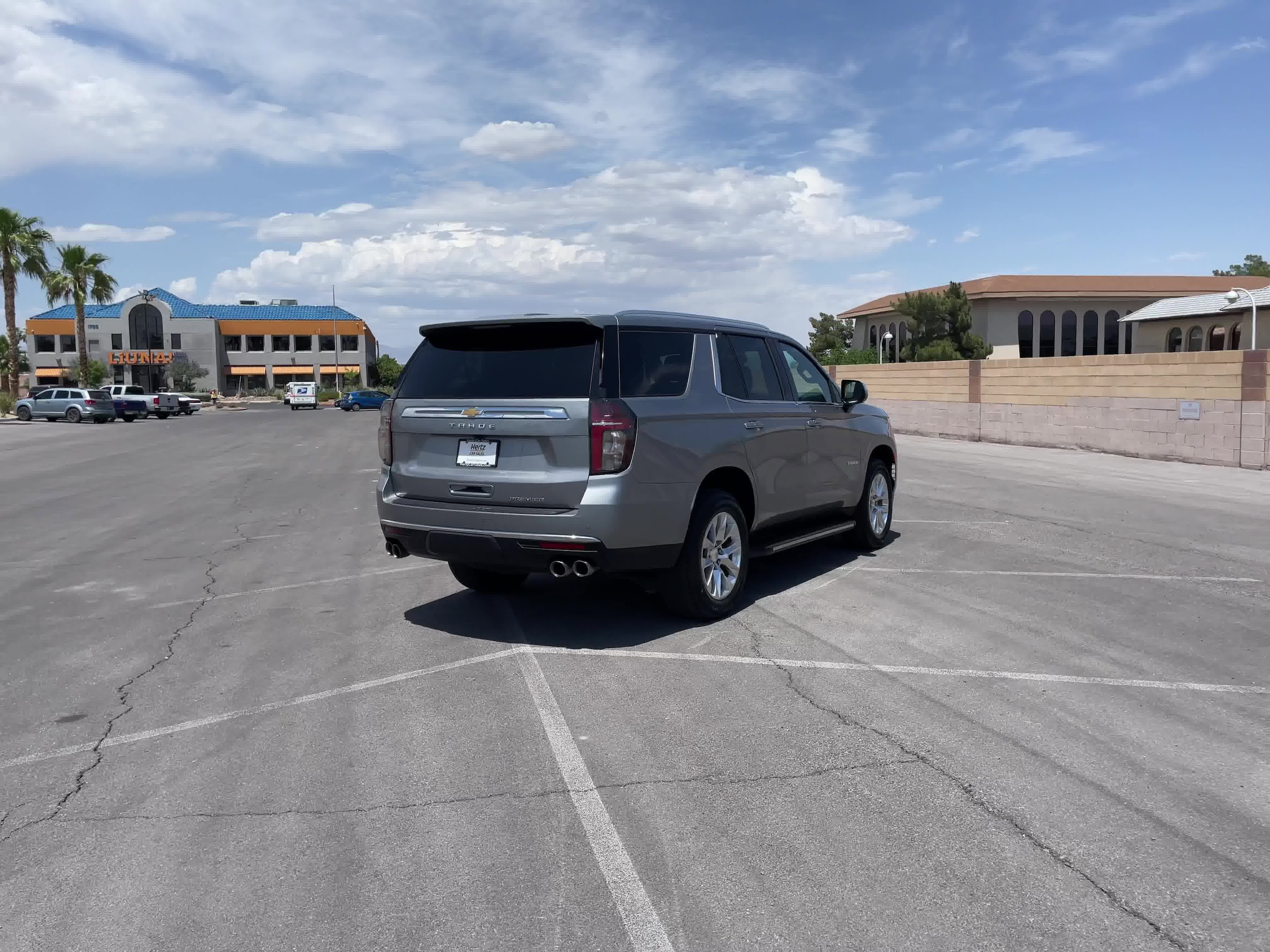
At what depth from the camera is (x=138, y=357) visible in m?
100

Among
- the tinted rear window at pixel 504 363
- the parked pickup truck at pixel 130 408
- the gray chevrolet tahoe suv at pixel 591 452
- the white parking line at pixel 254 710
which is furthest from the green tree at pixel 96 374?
the white parking line at pixel 254 710

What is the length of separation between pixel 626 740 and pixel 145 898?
2.06 metres

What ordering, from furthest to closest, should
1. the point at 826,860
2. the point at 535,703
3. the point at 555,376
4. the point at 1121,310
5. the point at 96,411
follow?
the point at 1121,310, the point at 96,411, the point at 555,376, the point at 535,703, the point at 826,860

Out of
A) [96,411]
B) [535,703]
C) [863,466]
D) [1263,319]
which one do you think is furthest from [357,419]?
[535,703]

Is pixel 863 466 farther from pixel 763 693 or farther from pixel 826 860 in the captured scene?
pixel 826 860

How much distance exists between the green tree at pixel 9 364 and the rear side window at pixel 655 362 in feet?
184

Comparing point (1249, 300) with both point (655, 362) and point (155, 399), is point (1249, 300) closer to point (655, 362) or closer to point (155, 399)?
point (655, 362)

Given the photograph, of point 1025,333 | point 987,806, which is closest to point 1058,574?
point 987,806

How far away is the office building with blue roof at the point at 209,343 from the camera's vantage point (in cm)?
10094

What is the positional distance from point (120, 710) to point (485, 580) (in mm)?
2983

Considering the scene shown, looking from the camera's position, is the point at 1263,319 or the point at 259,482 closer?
the point at 259,482

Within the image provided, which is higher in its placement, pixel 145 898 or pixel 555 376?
pixel 555 376

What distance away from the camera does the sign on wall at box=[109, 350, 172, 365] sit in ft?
328

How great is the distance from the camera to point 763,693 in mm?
5461
